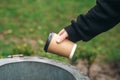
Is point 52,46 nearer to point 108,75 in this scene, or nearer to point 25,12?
point 108,75

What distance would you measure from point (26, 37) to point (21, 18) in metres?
0.72

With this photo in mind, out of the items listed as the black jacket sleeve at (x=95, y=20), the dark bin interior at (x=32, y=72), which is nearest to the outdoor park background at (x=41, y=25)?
the dark bin interior at (x=32, y=72)

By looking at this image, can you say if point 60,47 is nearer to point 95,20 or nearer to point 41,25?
point 95,20

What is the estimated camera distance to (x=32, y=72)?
3350 millimetres

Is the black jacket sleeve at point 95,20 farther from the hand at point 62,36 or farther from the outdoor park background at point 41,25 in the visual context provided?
the outdoor park background at point 41,25

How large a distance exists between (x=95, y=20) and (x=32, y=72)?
0.75 m

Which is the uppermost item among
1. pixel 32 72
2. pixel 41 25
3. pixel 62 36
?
pixel 41 25

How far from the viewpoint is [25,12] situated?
23.1 ft

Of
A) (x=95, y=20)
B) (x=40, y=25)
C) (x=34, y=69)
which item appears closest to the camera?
(x=95, y=20)

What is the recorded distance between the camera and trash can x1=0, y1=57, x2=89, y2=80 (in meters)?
3.18

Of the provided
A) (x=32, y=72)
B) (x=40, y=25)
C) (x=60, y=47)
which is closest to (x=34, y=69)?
(x=32, y=72)

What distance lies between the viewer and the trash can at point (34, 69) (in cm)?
318

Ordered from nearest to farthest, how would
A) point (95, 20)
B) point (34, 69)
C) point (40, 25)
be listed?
point (95, 20), point (34, 69), point (40, 25)

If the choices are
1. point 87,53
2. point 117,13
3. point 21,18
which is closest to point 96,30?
point 117,13
